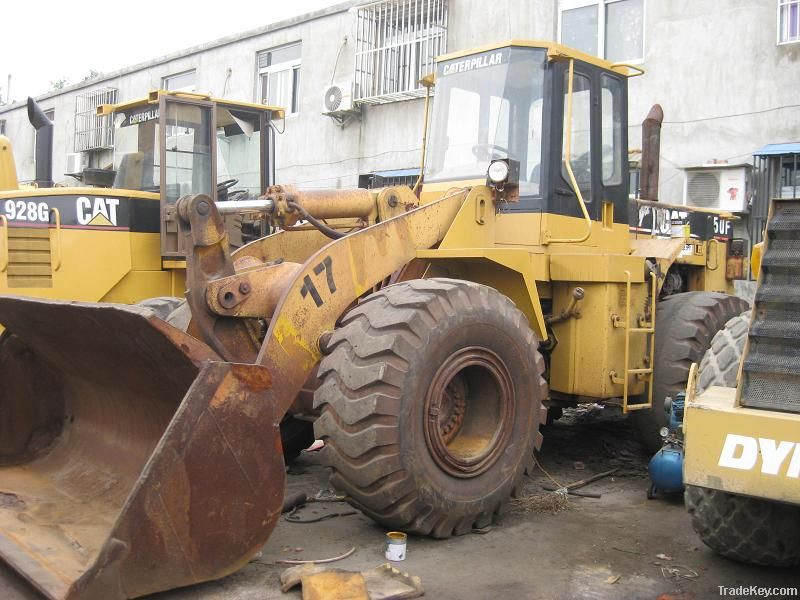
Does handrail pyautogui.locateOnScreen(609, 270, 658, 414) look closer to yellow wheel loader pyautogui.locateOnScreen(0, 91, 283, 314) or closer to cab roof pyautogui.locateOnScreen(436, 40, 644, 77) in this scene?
cab roof pyautogui.locateOnScreen(436, 40, 644, 77)

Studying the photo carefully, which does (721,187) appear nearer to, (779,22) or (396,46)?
(779,22)

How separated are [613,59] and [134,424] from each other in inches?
459

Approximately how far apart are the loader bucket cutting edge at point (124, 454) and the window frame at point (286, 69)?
46.8 ft

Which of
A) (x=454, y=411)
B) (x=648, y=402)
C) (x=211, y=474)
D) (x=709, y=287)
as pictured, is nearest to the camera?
(x=211, y=474)

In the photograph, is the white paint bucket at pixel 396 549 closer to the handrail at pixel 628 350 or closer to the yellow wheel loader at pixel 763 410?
the yellow wheel loader at pixel 763 410

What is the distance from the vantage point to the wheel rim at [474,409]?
15.6 ft

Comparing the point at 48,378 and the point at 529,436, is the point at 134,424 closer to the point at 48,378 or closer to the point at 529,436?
the point at 48,378

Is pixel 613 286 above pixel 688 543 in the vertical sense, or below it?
above

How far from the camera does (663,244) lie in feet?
24.3

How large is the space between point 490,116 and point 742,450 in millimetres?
3800

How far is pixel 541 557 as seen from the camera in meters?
4.51

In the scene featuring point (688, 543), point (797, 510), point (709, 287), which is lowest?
point (688, 543)

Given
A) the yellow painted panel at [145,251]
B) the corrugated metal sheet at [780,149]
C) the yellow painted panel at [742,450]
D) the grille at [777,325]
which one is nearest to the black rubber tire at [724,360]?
the grille at [777,325]

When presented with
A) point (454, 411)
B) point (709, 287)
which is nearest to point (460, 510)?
point (454, 411)
